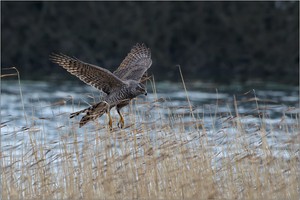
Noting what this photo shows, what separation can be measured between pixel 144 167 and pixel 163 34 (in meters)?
26.5

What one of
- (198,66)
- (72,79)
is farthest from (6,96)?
(198,66)

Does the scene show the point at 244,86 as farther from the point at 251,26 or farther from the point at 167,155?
the point at 167,155

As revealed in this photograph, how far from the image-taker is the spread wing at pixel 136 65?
9.69 metres

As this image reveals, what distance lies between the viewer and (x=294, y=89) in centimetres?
2334

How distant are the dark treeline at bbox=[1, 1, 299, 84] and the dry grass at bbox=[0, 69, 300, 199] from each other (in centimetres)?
2281

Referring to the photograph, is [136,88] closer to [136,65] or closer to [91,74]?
[91,74]

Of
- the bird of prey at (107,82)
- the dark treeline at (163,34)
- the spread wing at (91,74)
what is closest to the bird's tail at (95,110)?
the bird of prey at (107,82)

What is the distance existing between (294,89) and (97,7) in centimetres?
1491

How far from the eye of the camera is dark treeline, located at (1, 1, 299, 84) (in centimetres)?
3231

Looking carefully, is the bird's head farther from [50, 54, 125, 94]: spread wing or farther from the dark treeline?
the dark treeline

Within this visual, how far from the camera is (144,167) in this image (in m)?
7.99

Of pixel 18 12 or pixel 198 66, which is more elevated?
pixel 18 12

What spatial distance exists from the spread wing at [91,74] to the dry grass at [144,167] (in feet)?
2.94

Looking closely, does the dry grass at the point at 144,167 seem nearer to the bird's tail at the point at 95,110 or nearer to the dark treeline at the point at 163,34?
the bird's tail at the point at 95,110
